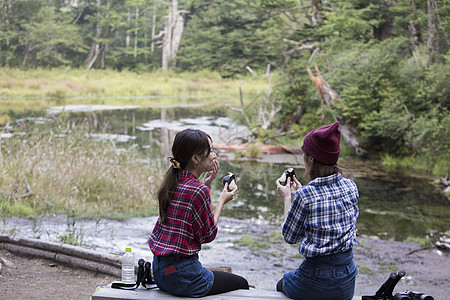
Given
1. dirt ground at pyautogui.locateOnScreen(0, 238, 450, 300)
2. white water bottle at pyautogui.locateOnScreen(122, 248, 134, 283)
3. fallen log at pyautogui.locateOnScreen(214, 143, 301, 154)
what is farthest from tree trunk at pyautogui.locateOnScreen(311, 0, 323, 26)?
white water bottle at pyautogui.locateOnScreen(122, 248, 134, 283)

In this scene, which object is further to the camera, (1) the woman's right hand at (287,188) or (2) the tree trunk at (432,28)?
(2) the tree trunk at (432,28)

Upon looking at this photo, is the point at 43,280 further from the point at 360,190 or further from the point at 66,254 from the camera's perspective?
the point at 360,190

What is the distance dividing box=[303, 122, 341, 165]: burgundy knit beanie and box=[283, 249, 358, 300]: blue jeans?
43 centimetres

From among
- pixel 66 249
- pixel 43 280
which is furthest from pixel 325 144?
pixel 66 249

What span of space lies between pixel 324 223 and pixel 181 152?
28.4 inches

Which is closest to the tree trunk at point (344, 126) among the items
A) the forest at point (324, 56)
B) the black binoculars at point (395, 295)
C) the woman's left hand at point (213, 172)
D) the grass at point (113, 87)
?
the forest at point (324, 56)

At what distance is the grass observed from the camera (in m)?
15.2

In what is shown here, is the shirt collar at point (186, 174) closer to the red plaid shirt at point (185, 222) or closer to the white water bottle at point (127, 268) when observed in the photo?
the red plaid shirt at point (185, 222)

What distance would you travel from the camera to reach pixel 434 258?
19.1ft

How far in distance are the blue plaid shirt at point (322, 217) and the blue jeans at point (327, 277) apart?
0.17 ft

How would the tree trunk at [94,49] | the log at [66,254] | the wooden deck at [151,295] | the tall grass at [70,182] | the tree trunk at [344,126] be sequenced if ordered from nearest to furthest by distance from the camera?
the wooden deck at [151,295] < the log at [66,254] < the tall grass at [70,182] < the tree trunk at [344,126] < the tree trunk at [94,49]

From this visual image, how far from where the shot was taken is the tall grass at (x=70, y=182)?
6708mm

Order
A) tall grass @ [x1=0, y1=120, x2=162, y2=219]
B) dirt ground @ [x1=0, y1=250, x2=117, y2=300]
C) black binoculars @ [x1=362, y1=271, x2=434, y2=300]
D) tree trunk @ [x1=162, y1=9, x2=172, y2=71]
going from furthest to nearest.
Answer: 1. tree trunk @ [x1=162, y1=9, x2=172, y2=71]
2. tall grass @ [x1=0, y1=120, x2=162, y2=219]
3. dirt ground @ [x1=0, y1=250, x2=117, y2=300]
4. black binoculars @ [x1=362, y1=271, x2=434, y2=300]

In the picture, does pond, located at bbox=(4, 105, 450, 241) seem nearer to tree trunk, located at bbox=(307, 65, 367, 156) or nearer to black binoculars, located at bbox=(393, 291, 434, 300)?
tree trunk, located at bbox=(307, 65, 367, 156)
